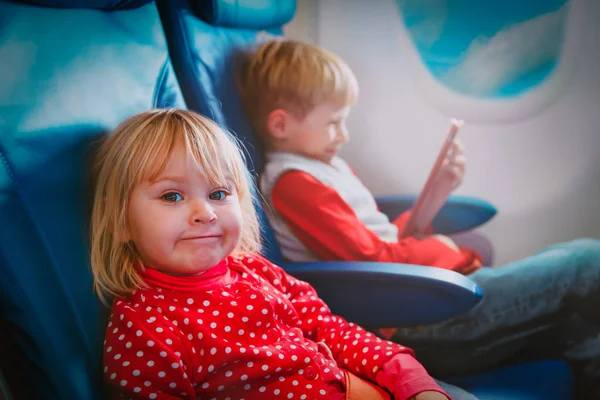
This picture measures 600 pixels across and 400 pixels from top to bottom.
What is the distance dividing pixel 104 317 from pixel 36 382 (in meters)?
0.12

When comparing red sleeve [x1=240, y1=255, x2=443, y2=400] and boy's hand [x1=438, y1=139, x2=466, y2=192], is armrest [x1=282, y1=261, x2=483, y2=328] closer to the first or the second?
red sleeve [x1=240, y1=255, x2=443, y2=400]

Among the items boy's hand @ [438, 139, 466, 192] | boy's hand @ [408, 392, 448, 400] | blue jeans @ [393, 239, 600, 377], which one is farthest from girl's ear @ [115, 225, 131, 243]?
boy's hand @ [438, 139, 466, 192]

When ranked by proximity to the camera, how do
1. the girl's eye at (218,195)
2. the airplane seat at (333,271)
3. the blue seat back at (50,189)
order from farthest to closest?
the airplane seat at (333,271), the girl's eye at (218,195), the blue seat back at (50,189)

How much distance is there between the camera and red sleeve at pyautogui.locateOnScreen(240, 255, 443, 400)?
867mm

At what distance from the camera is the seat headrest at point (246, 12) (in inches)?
46.0

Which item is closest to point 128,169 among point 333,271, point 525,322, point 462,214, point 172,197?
point 172,197

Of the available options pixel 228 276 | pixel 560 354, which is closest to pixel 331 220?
pixel 228 276

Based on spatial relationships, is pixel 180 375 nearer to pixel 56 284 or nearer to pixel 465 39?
pixel 56 284

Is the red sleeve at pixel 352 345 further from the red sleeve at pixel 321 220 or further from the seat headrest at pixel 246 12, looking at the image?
the seat headrest at pixel 246 12

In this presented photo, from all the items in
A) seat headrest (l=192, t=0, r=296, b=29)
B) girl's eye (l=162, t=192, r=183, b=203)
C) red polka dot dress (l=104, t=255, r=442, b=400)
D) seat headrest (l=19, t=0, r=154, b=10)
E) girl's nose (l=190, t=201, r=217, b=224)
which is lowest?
red polka dot dress (l=104, t=255, r=442, b=400)

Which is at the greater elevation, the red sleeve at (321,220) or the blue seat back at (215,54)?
the blue seat back at (215,54)

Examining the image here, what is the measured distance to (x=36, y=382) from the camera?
2.50 ft

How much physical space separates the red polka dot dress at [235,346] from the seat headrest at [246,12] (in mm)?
524

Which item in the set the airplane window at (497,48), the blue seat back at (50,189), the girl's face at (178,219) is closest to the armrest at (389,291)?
the girl's face at (178,219)
